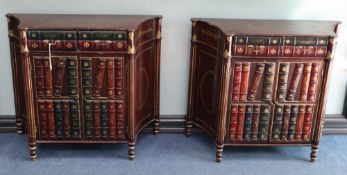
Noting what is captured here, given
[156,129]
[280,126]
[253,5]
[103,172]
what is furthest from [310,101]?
[103,172]

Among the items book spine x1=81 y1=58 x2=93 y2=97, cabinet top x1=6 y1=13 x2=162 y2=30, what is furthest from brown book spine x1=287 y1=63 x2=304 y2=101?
book spine x1=81 y1=58 x2=93 y2=97

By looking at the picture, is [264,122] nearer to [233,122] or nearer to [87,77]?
[233,122]

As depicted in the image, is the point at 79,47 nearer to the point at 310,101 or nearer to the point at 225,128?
the point at 225,128

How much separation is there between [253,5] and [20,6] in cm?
145

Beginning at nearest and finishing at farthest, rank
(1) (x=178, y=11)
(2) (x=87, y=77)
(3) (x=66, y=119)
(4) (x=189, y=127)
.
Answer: (2) (x=87, y=77) → (3) (x=66, y=119) → (1) (x=178, y=11) → (4) (x=189, y=127)

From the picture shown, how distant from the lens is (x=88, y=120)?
8.49ft

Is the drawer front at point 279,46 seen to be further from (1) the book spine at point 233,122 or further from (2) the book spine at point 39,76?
(2) the book spine at point 39,76

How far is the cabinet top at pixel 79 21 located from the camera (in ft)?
7.76

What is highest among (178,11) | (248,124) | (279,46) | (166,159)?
(178,11)

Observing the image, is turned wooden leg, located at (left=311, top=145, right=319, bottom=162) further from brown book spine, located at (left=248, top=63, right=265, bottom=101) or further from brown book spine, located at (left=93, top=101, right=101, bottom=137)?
brown book spine, located at (left=93, top=101, right=101, bottom=137)

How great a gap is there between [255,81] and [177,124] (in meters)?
0.76

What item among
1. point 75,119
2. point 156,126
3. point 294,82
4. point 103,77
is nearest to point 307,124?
point 294,82

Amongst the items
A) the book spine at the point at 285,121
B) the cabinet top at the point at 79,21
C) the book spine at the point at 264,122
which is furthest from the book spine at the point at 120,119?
the book spine at the point at 285,121

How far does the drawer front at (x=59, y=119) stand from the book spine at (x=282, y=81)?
1159mm
